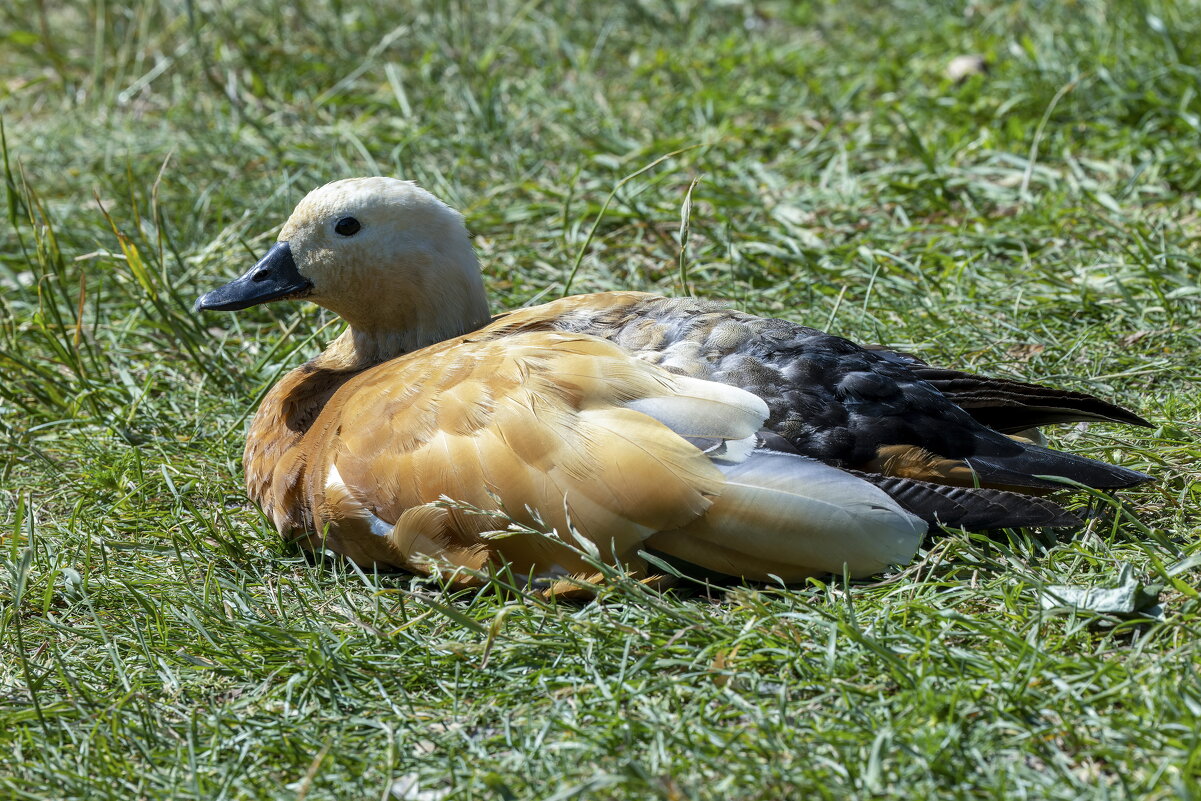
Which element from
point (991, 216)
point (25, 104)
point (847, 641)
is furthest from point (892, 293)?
point (25, 104)

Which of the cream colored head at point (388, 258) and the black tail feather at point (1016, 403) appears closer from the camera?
the black tail feather at point (1016, 403)

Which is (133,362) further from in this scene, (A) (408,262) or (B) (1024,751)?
(B) (1024,751)

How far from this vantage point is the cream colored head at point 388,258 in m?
3.48

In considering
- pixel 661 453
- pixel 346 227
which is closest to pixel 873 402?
pixel 661 453

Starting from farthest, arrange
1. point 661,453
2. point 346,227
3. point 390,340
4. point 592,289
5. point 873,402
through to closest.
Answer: point 592,289 → point 390,340 → point 346,227 → point 873,402 → point 661,453

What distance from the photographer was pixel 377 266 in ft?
11.5

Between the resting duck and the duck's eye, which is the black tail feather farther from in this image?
the duck's eye

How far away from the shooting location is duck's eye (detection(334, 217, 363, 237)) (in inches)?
137

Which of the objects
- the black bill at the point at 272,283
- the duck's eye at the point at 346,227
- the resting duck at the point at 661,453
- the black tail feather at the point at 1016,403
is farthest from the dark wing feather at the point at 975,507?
the black bill at the point at 272,283

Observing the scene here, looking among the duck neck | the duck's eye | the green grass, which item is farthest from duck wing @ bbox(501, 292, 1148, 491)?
Result: the duck's eye

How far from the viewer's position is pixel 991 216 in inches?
189

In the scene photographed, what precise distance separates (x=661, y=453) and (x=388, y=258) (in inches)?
47.3

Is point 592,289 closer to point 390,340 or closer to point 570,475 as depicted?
point 390,340

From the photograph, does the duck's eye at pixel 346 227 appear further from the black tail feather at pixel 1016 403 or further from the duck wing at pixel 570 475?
the black tail feather at pixel 1016 403
